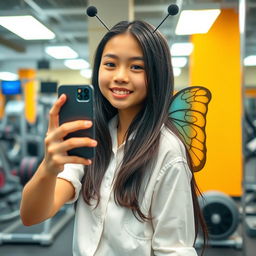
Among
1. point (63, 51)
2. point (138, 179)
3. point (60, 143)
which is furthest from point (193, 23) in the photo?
point (63, 51)

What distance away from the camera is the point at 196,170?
2.76ft

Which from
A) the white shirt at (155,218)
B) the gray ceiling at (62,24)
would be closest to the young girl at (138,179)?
the white shirt at (155,218)

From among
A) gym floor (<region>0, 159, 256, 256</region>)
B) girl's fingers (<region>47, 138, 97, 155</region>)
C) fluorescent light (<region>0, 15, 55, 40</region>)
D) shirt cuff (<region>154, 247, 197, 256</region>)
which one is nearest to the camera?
girl's fingers (<region>47, 138, 97, 155</region>)

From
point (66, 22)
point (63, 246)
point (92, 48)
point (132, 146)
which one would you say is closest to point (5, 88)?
point (63, 246)

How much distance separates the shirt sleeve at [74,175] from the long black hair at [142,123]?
0.02 meters

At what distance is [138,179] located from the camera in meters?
0.76

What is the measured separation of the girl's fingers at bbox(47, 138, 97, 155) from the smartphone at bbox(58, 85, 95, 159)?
0.03 metres

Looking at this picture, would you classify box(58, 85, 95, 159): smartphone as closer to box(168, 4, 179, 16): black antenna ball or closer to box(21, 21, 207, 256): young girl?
box(21, 21, 207, 256): young girl

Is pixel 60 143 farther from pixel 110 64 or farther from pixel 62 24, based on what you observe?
pixel 62 24

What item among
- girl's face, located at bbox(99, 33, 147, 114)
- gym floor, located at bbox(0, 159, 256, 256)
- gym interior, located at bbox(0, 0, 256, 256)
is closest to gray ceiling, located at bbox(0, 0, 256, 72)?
gym interior, located at bbox(0, 0, 256, 256)

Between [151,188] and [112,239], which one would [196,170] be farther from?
[112,239]

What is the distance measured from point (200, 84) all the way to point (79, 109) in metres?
0.38

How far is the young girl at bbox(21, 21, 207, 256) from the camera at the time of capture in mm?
733

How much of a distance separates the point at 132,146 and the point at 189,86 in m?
0.21
